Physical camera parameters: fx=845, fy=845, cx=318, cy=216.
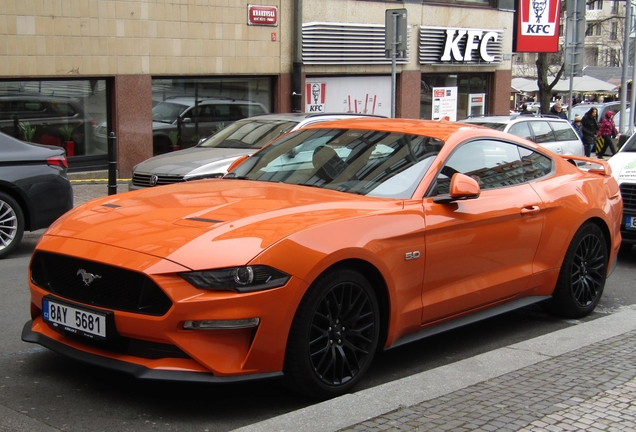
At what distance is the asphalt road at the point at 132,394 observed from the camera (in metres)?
4.31

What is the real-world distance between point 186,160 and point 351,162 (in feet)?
19.7

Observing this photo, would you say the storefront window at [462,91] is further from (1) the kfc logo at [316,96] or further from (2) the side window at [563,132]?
(2) the side window at [563,132]

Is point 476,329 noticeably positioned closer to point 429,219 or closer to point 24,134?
point 429,219

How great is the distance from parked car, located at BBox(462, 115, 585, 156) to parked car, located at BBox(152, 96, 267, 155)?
593 centimetres

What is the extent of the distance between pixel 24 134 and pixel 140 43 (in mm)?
3026

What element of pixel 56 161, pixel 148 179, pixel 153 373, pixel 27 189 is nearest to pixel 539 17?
pixel 148 179

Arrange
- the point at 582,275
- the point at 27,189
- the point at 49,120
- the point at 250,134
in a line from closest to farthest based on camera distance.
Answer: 1. the point at 582,275
2. the point at 27,189
3. the point at 250,134
4. the point at 49,120

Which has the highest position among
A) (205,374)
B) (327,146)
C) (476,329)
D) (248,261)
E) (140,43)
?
(140,43)

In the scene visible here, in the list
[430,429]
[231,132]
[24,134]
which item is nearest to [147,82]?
[24,134]

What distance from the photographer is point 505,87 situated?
2711 cm

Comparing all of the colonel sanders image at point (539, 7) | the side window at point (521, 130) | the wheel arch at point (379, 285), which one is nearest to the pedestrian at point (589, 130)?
the colonel sanders image at point (539, 7)

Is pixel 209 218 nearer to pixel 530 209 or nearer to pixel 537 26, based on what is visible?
pixel 530 209

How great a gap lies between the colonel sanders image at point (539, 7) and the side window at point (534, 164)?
22.1m

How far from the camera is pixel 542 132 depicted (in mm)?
15625
